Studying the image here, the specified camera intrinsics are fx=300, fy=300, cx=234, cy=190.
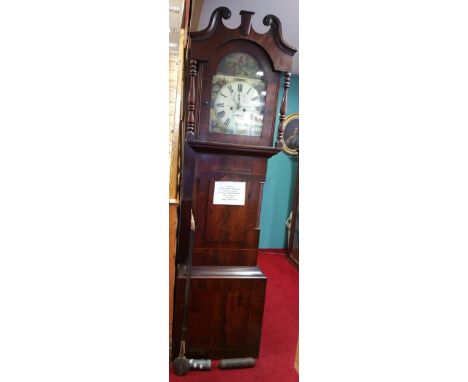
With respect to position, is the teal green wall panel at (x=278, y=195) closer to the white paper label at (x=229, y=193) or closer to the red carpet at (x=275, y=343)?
the red carpet at (x=275, y=343)

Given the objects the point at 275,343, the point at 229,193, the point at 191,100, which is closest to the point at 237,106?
the point at 191,100

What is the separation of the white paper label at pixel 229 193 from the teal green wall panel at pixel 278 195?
2022 millimetres

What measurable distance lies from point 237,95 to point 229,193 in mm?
440

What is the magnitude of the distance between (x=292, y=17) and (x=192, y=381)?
231 centimetres

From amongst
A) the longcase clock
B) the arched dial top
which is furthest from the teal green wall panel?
the arched dial top

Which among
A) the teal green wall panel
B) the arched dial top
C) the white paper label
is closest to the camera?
the arched dial top

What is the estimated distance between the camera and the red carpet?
1470 millimetres

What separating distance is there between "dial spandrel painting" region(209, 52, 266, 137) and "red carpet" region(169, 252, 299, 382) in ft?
3.84

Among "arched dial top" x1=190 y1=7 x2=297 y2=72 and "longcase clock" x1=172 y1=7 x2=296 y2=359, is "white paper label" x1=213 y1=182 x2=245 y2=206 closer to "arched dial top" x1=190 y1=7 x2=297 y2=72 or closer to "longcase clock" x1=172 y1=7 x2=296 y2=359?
"longcase clock" x1=172 y1=7 x2=296 y2=359

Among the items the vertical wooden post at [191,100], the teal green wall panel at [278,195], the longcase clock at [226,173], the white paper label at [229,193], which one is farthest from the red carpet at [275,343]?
the vertical wooden post at [191,100]

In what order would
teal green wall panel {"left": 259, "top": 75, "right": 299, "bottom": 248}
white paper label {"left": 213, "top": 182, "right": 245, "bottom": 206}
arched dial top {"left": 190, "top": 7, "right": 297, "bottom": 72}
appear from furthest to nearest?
teal green wall panel {"left": 259, "top": 75, "right": 299, "bottom": 248}, white paper label {"left": 213, "top": 182, "right": 245, "bottom": 206}, arched dial top {"left": 190, "top": 7, "right": 297, "bottom": 72}
